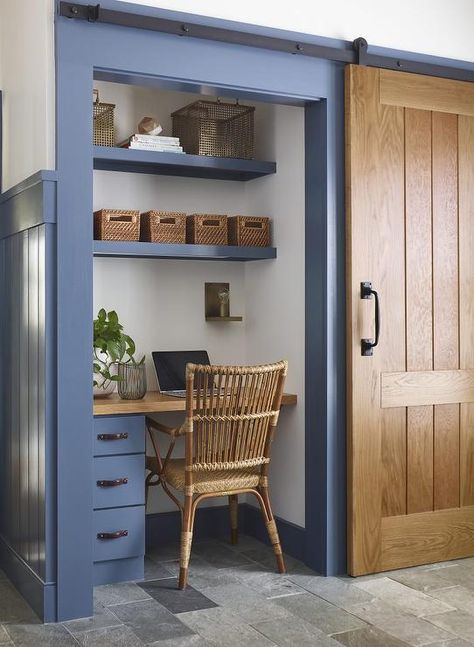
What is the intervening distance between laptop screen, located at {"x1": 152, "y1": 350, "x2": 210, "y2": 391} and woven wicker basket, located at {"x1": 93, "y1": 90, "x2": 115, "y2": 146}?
104cm

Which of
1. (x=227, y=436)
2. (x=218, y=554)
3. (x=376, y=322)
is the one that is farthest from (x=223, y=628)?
(x=376, y=322)

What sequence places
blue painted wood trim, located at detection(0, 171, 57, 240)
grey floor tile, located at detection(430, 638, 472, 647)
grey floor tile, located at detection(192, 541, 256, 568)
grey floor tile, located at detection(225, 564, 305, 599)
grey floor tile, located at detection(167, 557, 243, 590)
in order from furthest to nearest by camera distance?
grey floor tile, located at detection(192, 541, 256, 568), grey floor tile, located at detection(167, 557, 243, 590), grey floor tile, located at detection(225, 564, 305, 599), blue painted wood trim, located at detection(0, 171, 57, 240), grey floor tile, located at detection(430, 638, 472, 647)

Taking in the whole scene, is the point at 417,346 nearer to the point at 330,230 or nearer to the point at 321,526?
the point at 330,230

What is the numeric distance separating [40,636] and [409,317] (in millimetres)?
2010

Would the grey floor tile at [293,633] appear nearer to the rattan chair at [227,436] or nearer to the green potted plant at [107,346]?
the rattan chair at [227,436]

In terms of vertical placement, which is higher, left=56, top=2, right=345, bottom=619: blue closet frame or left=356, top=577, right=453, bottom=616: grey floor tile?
left=56, top=2, right=345, bottom=619: blue closet frame

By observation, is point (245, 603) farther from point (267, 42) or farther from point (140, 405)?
point (267, 42)

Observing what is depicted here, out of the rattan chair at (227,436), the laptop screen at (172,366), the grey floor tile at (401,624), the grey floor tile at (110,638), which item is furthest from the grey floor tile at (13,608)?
the grey floor tile at (401,624)

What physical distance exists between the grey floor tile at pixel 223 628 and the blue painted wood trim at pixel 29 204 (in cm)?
157

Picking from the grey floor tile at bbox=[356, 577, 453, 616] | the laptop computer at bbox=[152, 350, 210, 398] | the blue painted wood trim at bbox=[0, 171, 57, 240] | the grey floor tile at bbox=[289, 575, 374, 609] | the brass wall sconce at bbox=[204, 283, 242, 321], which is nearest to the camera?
the blue painted wood trim at bbox=[0, 171, 57, 240]

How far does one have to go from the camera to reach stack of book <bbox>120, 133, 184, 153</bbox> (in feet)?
12.7

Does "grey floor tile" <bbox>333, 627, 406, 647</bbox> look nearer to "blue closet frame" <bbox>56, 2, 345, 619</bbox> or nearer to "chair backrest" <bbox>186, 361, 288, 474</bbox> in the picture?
"blue closet frame" <bbox>56, 2, 345, 619</bbox>

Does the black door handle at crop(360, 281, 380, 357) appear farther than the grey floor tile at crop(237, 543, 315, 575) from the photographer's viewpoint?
No

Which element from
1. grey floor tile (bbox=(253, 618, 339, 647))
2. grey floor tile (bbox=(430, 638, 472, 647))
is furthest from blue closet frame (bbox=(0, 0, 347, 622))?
grey floor tile (bbox=(430, 638, 472, 647))
